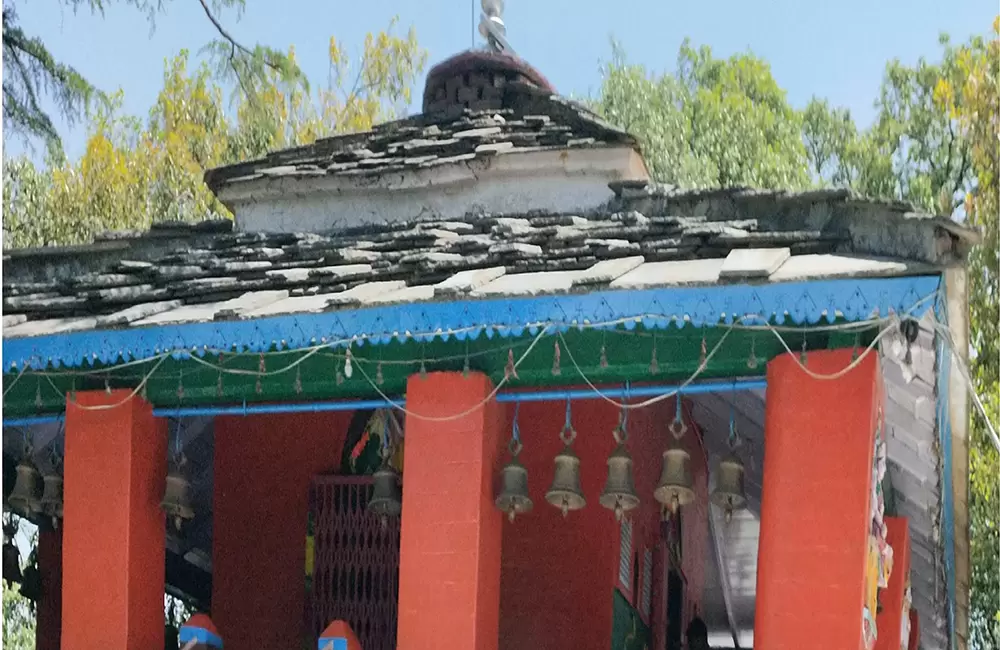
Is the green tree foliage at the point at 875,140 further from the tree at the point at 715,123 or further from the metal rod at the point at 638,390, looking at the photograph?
the metal rod at the point at 638,390

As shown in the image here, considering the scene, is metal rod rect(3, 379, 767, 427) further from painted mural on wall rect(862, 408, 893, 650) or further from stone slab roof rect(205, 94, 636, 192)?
stone slab roof rect(205, 94, 636, 192)

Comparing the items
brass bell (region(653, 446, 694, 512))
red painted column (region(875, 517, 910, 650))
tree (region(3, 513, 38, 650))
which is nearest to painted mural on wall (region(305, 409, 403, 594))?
brass bell (region(653, 446, 694, 512))

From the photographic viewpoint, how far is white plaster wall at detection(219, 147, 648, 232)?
847 centimetres

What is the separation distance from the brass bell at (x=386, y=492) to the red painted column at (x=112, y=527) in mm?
1155

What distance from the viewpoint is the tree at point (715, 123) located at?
62.5ft

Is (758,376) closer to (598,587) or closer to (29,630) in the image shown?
(598,587)

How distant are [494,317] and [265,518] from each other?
321 centimetres

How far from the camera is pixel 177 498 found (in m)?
7.70

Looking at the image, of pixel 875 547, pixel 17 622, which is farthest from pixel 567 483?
pixel 17 622

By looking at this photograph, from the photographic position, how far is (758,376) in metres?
6.79

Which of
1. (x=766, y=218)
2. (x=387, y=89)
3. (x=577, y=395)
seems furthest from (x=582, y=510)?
(x=387, y=89)

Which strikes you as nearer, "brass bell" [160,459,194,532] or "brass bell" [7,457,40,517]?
"brass bell" [160,459,194,532]

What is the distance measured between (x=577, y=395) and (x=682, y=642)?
14.9ft

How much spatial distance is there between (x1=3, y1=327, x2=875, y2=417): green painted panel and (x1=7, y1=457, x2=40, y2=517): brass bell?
1.29 ft
